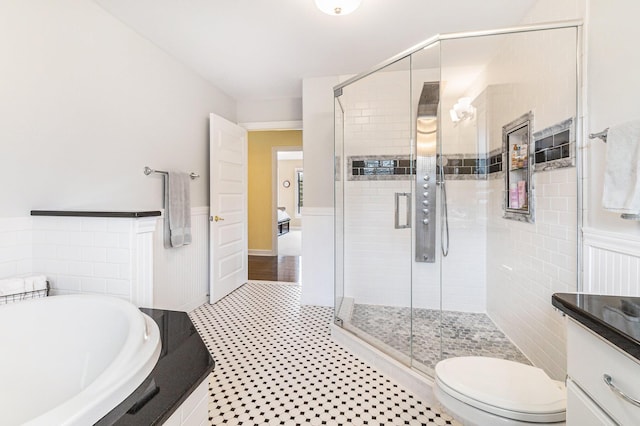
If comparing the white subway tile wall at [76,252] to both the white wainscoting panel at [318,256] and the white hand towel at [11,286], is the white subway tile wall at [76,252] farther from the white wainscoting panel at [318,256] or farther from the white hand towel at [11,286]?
the white wainscoting panel at [318,256]

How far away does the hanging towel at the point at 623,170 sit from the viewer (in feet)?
3.46

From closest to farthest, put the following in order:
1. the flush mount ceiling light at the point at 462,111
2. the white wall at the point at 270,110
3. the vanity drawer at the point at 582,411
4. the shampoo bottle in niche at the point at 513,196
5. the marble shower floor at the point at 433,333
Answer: the vanity drawer at the point at 582,411
the marble shower floor at the point at 433,333
the shampoo bottle in niche at the point at 513,196
the flush mount ceiling light at the point at 462,111
the white wall at the point at 270,110

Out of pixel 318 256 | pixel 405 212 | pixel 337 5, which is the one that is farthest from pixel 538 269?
pixel 337 5

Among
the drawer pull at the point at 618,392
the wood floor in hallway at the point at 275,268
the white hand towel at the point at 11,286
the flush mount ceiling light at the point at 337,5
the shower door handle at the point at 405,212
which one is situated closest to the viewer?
the drawer pull at the point at 618,392

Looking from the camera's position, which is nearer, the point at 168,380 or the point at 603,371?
the point at 603,371

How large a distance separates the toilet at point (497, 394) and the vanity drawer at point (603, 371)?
248 mm

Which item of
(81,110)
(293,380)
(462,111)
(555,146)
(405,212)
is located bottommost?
(293,380)

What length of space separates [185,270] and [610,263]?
2.97 meters

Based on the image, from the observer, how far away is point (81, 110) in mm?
1866

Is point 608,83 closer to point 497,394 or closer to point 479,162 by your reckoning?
point 479,162

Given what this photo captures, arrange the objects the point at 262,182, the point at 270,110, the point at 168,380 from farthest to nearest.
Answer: the point at 262,182, the point at 270,110, the point at 168,380

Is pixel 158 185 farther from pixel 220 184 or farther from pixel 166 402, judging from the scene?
pixel 166 402

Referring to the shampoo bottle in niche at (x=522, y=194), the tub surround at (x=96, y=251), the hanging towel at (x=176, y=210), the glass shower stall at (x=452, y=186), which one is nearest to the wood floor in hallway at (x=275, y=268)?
the glass shower stall at (x=452, y=186)

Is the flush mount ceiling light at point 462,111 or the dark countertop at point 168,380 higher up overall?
the flush mount ceiling light at point 462,111
